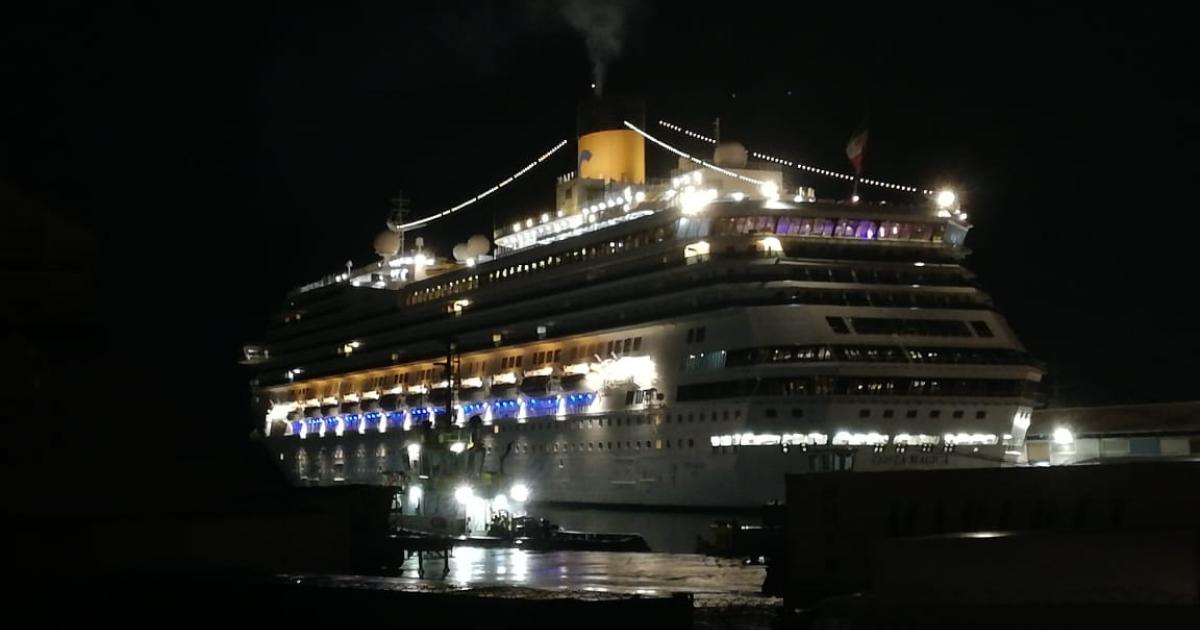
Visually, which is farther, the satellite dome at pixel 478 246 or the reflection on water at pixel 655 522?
the satellite dome at pixel 478 246

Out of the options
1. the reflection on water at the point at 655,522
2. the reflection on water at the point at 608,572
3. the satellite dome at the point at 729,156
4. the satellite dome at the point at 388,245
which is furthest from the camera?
the satellite dome at the point at 388,245

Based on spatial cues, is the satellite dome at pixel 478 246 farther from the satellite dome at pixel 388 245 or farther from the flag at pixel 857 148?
the flag at pixel 857 148

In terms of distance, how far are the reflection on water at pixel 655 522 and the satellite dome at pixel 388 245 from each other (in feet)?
92.6

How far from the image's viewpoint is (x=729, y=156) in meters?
58.7

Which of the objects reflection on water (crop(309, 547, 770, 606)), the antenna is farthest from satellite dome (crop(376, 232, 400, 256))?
reflection on water (crop(309, 547, 770, 606))

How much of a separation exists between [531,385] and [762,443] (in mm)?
14108

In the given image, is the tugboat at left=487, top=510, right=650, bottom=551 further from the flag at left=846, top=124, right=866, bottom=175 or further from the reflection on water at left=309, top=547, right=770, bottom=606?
the flag at left=846, top=124, right=866, bottom=175

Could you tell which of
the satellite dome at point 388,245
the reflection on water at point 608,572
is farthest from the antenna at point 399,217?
the reflection on water at point 608,572

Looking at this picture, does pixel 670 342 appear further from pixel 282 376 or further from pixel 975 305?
pixel 282 376

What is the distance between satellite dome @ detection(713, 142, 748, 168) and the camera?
58688 millimetres

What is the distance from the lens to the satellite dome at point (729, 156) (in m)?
58.7

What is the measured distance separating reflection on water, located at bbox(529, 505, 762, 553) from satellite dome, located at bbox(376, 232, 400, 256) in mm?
28214

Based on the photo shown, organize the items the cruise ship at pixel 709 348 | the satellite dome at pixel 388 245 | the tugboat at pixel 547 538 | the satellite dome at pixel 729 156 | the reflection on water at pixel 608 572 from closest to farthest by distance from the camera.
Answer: the reflection on water at pixel 608 572 < the tugboat at pixel 547 538 < the cruise ship at pixel 709 348 < the satellite dome at pixel 729 156 < the satellite dome at pixel 388 245

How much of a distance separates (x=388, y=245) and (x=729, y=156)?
26.9 m
